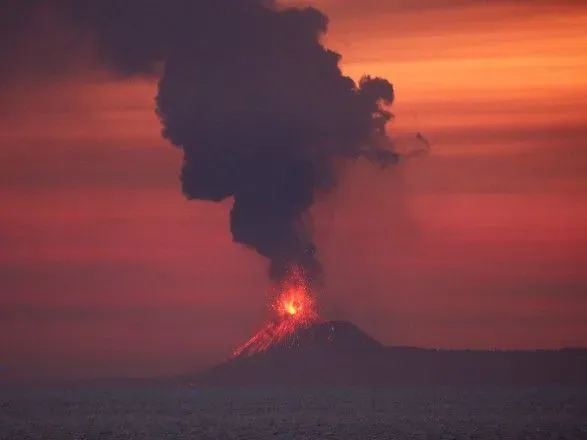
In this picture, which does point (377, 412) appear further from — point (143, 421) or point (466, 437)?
point (466, 437)

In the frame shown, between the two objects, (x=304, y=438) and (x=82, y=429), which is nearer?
(x=304, y=438)

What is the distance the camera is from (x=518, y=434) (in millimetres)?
113062

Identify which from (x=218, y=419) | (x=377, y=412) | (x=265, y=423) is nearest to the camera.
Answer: (x=265, y=423)

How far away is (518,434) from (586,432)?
5.16 metres

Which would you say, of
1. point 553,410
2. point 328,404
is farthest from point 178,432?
point 328,404

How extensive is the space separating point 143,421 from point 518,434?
44151mm

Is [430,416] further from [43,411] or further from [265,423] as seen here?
[43,411]

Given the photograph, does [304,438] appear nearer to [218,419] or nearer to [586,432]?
[586,432]

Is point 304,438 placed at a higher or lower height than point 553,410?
lower

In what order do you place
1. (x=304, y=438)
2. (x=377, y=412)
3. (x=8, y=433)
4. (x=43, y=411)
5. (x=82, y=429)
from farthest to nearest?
1. (x=43, y=411)
2. (x=377, y=412)
3. (x=82, y=429)
4. (x=8, y=433)
5. (x=304, y=438)

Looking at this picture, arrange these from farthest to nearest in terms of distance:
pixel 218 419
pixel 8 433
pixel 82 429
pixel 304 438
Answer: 1. pixel 218 419
2. pixel 82 429
3. pixel 8 433
4. pixel 304 438

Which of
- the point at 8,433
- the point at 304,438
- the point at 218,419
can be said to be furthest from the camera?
the point at 218,419

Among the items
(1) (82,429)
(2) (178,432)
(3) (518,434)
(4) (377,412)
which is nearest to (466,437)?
(3) (518,434)

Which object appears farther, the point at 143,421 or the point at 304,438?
the point at 143,421
